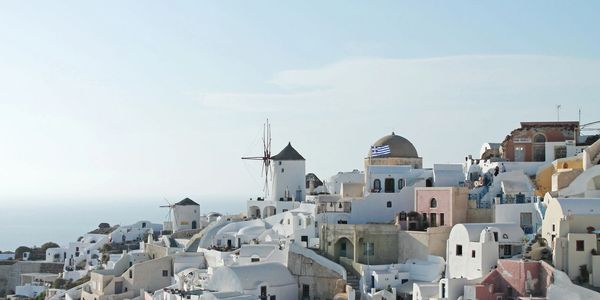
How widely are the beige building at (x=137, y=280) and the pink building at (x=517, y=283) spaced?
52.6 feet

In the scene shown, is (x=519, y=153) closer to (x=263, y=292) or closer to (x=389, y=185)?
(x=389, y=185)

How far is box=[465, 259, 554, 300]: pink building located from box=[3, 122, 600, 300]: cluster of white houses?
32mm

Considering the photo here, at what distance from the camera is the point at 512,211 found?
32312 millimetres

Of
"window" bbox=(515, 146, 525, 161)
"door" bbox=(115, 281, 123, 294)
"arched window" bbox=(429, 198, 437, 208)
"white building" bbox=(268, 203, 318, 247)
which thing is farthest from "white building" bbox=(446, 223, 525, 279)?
"door" bbox=(115, 281, 123, 294)

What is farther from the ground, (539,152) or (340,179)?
(539,152)

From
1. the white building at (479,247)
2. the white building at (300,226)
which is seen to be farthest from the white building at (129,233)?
the white building at (479,247)

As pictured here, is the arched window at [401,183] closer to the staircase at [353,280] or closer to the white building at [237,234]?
the staircase at [353,280]

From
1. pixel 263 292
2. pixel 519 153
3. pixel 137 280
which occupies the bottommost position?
pixel 137 280

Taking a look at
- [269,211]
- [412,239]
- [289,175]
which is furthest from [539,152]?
[269,211]

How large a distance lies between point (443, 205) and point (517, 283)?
7054 millimetres

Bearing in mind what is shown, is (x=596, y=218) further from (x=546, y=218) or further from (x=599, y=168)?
(x=599, y=168)

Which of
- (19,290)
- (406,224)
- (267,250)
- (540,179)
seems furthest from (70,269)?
(540,179)

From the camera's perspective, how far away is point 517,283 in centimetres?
2714

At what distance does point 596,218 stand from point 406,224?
8.26 m
